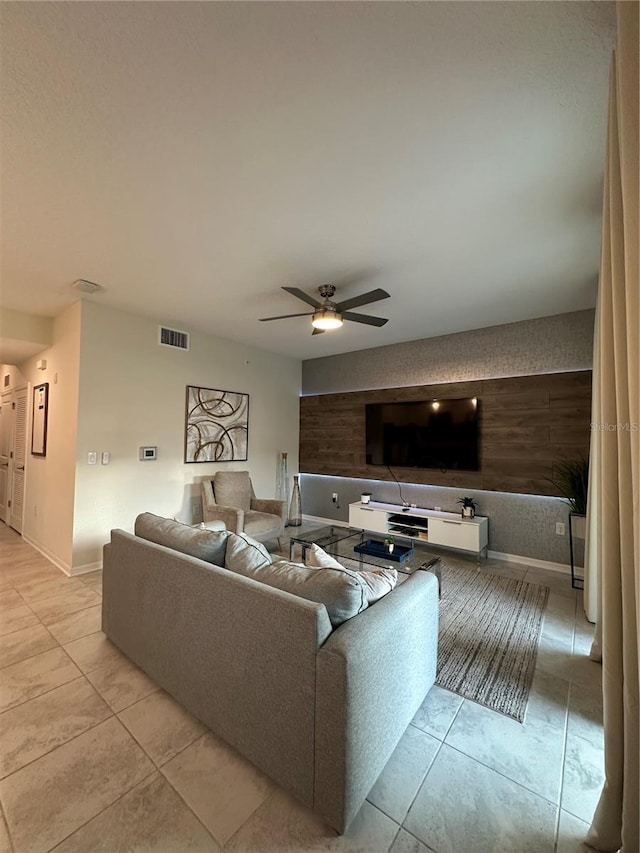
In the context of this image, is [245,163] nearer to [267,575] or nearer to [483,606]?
[267,575]

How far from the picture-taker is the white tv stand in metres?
3.92

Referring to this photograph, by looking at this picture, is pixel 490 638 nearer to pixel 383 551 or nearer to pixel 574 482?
pixel 383 551

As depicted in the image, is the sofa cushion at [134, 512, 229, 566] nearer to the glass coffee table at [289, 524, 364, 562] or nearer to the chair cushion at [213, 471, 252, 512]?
the glass coffee table at [289, 524, 364, 562]

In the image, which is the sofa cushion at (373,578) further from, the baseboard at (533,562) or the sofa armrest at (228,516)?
the baseboard at (533,562)

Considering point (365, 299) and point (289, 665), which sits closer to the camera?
point (289, 665)

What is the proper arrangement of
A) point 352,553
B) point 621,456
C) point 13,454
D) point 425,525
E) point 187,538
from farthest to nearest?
point 13,454
point 425,525
point 352,553
point 187,538
point 621,456

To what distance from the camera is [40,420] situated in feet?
13.8

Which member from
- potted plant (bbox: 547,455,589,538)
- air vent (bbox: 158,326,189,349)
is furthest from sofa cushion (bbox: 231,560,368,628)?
air vent (bbox: 158,326,189,349)

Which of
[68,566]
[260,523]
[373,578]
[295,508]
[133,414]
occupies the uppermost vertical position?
[133,414]

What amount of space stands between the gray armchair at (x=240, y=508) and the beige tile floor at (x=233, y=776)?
1745 mm

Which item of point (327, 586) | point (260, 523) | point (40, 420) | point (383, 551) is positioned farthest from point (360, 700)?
point (40, 420)

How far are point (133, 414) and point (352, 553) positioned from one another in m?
2.78

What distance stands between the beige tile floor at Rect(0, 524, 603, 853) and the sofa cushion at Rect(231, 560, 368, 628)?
0.72 metres

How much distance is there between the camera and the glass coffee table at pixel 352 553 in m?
2.91
